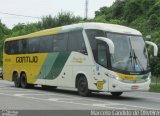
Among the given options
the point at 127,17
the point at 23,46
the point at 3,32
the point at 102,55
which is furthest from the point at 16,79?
the point at 3,32

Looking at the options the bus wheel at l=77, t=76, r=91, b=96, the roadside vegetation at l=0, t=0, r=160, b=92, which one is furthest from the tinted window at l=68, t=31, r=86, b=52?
the roadside vegetation at l=0, t=0, r=160, b=92

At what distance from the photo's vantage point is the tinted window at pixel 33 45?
91.9ft

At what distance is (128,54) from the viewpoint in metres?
21.0

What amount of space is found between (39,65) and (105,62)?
7.63 m

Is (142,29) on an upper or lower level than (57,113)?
upper

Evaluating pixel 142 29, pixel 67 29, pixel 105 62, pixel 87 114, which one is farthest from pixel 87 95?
pixel 142 29

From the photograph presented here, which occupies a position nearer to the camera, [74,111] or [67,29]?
[74,111]

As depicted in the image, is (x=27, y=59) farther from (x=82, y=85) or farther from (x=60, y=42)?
(x=82, y=85)

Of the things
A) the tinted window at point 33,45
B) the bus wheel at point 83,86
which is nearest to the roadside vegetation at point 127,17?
the tinted window at point 33,45

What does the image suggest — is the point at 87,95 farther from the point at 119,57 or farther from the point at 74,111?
the point at 74,111

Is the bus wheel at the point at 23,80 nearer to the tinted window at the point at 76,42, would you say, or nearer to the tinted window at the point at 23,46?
the tinted window at the point at 23,46

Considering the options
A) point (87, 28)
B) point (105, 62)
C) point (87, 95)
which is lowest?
point (87, 95)

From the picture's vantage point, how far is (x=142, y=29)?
2429 inches

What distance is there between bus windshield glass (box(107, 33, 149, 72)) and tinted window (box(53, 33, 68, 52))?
3728 millimetres
